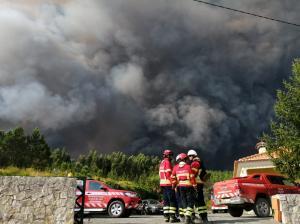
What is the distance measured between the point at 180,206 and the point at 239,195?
4430mm

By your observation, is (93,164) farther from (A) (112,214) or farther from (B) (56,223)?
(B) (56,223)

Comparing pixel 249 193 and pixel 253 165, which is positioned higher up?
pixel 253 165

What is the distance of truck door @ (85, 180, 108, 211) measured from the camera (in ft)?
55.4

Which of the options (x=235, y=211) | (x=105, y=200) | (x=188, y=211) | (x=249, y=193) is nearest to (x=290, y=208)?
(x=188, y=211)

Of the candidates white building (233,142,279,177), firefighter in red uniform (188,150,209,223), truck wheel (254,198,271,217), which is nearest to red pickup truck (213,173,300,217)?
truck wheel (254,198,271,217)

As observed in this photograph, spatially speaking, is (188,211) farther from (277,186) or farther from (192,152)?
(277,186)

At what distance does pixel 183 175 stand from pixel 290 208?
9.79 feet

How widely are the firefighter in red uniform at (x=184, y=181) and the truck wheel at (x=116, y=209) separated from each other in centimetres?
766

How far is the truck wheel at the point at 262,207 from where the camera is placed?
1375cm

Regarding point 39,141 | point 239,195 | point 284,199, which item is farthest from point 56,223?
point 39,141

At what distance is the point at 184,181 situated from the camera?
31.6 ft

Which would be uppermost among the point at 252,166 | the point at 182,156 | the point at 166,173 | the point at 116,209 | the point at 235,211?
the point at 252,166

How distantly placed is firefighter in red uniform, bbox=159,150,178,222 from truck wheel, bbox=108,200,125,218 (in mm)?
7142

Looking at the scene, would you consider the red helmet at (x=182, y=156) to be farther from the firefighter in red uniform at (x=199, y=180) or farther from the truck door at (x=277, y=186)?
the truck door at (x=277, y=186)
